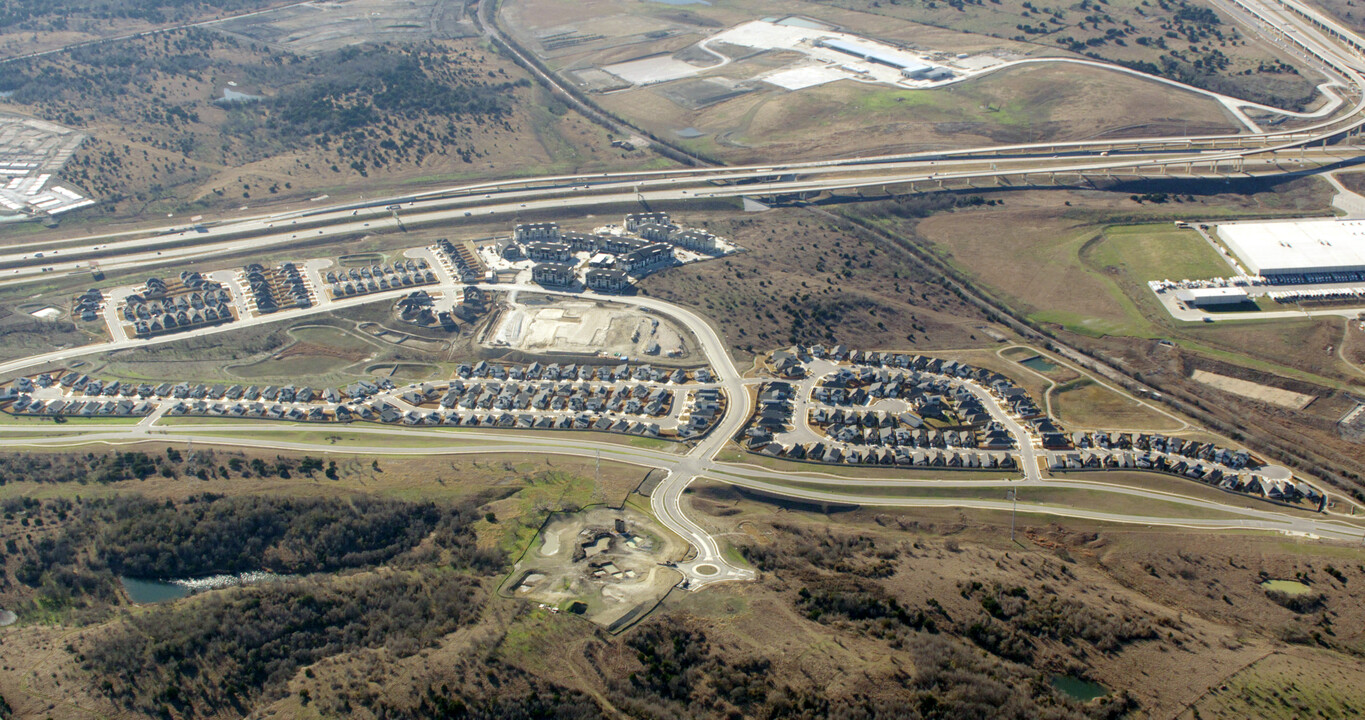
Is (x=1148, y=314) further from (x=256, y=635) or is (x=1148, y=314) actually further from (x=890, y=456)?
(x=256, y=635)

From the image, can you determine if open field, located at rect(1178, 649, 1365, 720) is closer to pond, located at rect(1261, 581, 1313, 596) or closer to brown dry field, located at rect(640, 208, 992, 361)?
pond, located at rect(1261, 581, 1313, 596)

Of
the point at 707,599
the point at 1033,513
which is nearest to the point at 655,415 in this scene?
the point at 707,599

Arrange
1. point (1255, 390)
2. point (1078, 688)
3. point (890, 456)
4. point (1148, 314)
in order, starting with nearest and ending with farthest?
1. point (1078, 688)
2. point (890, 456)
3. point (1255, 390)
4. point (1148, 314)

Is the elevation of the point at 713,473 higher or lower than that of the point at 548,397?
higher

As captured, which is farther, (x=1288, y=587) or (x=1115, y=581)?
(x=1115, y=581)

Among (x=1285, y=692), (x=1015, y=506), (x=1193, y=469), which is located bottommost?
(x=1015, y=506)

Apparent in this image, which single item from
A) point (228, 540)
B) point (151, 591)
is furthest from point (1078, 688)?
point (151, 591)

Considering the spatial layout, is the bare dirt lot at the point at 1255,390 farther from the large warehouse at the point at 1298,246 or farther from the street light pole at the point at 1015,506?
the street light pole at the point at 1015,506

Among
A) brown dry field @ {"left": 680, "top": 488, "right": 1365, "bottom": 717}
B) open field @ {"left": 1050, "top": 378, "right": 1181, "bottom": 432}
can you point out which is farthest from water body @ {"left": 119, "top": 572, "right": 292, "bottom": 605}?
open field @ {"left": 1050, "top": 378, "right": 1181, "bottom": 432}
